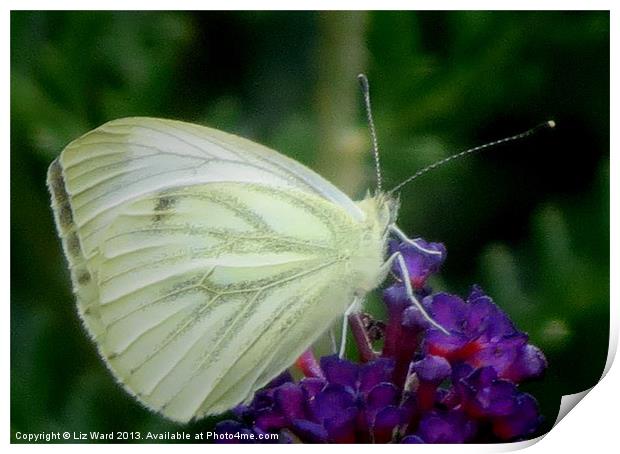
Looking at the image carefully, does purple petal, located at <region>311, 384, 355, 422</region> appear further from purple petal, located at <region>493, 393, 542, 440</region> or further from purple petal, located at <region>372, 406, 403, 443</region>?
purple petal, located at <region>493, 393, 542, 440</region>

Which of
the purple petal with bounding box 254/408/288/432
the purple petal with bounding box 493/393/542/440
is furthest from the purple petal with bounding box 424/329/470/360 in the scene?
the purple petal with bounding box 254/408/288/432

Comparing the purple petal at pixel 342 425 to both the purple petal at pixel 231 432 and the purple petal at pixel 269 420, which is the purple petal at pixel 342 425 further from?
the purple petal at pixel 231 432

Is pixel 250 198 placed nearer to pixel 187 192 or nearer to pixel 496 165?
pixel 187 192

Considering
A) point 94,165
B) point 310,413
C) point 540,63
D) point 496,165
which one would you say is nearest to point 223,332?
point 310,413

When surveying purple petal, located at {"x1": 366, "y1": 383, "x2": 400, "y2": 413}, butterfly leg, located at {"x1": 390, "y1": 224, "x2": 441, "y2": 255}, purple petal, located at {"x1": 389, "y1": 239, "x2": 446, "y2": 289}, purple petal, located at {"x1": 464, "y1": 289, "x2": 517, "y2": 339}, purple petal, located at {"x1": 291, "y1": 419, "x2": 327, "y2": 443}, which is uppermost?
butterfly leg, located at {"x1": 390, "y1": 224, "x2": 441, "y2": 255}

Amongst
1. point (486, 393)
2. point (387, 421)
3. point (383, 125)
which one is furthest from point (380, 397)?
point (383, 125)

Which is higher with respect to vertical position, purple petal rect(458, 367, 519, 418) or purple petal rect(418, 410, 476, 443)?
purple petal rect(458, 367, 519, 418)
